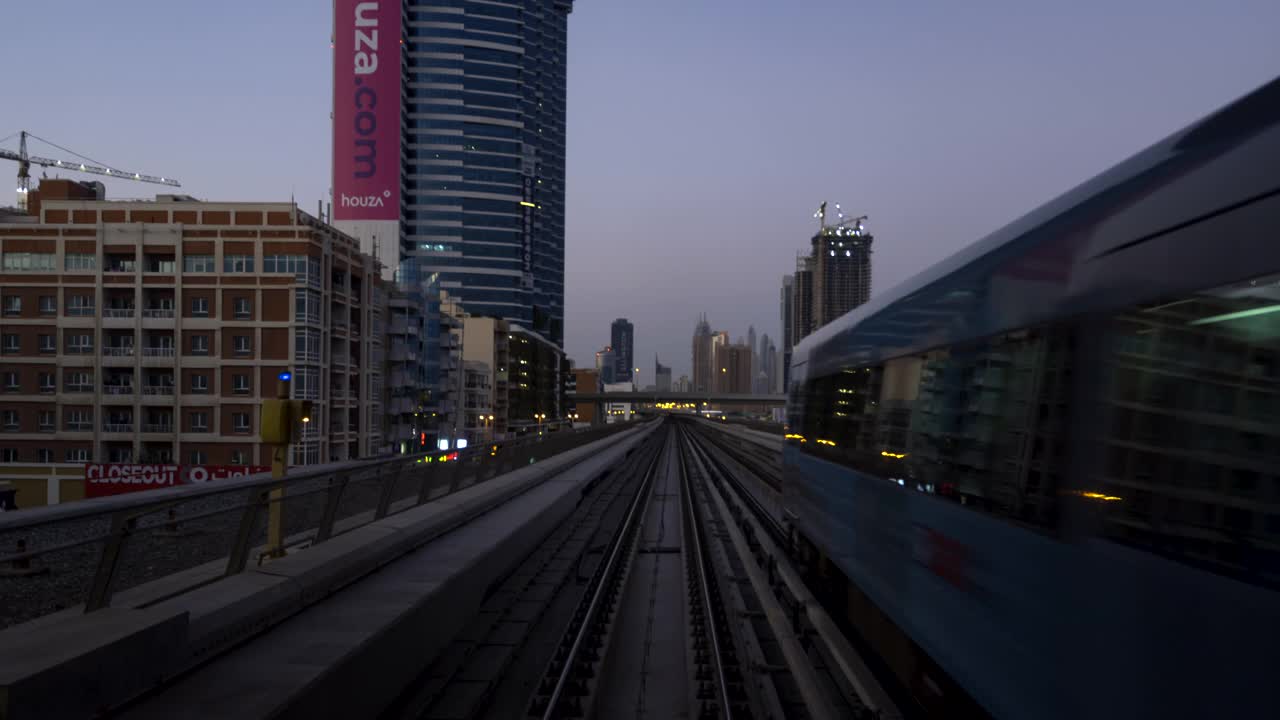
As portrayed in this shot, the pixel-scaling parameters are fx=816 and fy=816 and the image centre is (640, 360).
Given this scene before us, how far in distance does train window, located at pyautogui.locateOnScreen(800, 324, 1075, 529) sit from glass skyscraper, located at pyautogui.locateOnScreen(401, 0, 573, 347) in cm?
13017

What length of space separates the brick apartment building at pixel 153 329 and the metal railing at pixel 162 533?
3568 centimetres

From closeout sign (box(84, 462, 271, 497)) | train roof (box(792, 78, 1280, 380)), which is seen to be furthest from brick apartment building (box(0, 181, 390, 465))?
train roof (box(792, 78, 1280, 380))

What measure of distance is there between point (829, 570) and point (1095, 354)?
306 inches

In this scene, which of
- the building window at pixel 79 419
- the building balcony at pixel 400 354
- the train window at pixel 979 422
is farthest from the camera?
the building balcony at pixel 400 354

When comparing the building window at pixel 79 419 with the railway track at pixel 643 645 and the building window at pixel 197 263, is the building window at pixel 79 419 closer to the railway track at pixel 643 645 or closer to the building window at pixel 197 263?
the building window at pixel 197 263

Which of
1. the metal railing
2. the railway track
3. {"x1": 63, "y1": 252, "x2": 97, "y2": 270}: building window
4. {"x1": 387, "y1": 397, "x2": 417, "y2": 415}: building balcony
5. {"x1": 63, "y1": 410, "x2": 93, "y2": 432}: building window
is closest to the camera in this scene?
the metal railing

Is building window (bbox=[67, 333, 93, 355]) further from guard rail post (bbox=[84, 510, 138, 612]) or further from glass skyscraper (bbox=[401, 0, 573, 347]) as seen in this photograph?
glass skyscraper (bbox=[401, 0, 573, 347])

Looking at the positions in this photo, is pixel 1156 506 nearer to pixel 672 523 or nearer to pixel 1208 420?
pixel 1208 420

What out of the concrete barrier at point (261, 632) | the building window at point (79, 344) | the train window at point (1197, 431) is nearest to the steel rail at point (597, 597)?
the concrete barrier at point (261, 632)

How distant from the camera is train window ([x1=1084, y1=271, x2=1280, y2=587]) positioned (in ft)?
9.56

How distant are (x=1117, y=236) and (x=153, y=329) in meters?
49.0

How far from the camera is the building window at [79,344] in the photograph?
43.0 m

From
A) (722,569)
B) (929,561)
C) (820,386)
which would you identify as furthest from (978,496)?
(722,569)

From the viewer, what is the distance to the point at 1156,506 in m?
3.42
